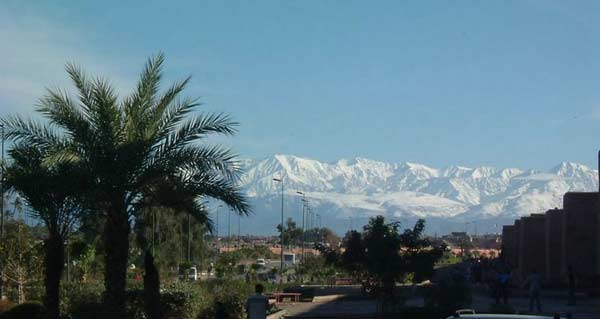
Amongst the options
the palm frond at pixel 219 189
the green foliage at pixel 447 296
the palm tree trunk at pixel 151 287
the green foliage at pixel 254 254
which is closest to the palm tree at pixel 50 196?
the palm tree trunk at pixel 151 287

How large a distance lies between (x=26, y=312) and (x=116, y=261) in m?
5.83

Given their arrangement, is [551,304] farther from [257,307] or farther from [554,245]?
[257,307]

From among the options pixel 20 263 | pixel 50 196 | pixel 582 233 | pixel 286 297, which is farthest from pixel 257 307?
pixel 582 233

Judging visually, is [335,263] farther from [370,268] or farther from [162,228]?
[162,228]

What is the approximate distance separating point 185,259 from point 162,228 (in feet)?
15.7

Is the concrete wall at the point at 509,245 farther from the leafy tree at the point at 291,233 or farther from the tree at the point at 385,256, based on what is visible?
the leafy tree at the point at 291,233

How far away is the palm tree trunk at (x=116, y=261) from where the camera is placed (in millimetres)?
21047

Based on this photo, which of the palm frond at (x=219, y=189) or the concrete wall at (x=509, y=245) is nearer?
the palm frond at (x=219, y=189)

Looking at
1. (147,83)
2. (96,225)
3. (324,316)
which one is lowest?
(324,316)

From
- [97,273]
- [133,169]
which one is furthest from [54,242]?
[97,273]

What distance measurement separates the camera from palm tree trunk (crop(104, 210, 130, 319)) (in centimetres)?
2105

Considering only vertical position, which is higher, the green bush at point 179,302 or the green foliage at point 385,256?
the green foliage at point 385,256

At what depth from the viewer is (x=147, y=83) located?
867 inches

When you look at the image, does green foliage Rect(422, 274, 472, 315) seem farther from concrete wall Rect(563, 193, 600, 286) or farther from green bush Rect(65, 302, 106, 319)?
concrete wall Rect(563, 193, 600, 286)
